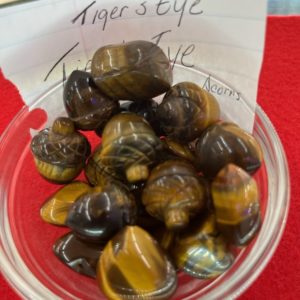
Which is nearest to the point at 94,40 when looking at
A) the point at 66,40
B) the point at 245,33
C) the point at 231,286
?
the point at 66,40

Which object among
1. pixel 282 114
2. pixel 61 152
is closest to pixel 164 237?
pixel 61 152

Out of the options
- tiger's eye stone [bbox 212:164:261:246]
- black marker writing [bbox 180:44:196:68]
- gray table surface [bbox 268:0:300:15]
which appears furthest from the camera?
gray table surface [bbox 268:0:300:15]

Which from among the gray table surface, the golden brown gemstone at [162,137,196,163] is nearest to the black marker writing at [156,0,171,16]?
the golden brown gemstone at [162,137,196,163]

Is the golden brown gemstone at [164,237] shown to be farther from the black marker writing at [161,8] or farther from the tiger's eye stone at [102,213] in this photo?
the black marker writing at [161,8]

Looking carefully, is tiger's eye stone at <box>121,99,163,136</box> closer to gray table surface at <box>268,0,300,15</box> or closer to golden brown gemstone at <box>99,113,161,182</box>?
golden brown gemstone at <box>99,113,161,182</box>

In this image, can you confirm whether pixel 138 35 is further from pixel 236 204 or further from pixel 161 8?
pixel 236 204
